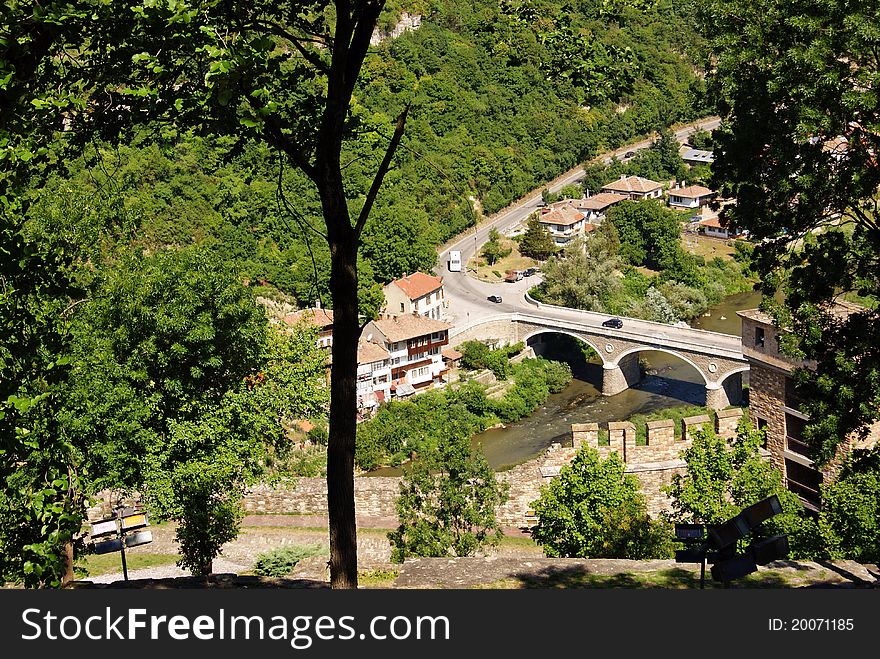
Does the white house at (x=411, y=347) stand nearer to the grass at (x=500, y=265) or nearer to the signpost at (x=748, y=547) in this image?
the grass at (x=500, y=265)

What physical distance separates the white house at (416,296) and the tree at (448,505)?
2720 cm

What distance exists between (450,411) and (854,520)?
79.4 ft

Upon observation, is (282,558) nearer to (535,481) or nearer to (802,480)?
(535,481)

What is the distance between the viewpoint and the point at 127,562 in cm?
1930

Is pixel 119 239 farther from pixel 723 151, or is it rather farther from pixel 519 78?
pixel 519 78

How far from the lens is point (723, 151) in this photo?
9.52 meters

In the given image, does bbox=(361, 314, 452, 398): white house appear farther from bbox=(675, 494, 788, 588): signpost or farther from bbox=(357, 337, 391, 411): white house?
bbox=(675, 494, 788, 588): signpost

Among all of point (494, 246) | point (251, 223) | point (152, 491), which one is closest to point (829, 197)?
point (152, 491)

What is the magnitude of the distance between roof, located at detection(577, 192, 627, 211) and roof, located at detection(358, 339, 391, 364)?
26726mm

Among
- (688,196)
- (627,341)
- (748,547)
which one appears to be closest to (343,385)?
(748,547)

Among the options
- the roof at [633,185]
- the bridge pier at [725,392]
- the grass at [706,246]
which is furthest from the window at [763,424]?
the roof at [633,185]

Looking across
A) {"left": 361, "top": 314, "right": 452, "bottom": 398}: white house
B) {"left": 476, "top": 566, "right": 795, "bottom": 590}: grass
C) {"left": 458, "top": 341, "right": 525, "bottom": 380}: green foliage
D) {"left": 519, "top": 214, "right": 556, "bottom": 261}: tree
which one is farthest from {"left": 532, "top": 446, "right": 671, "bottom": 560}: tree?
{"left": 519, "top": 214, "right": 556, "bottom": 261}: tree

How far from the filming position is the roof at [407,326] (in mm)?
44031

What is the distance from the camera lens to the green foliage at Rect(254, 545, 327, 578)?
61.4 ft
